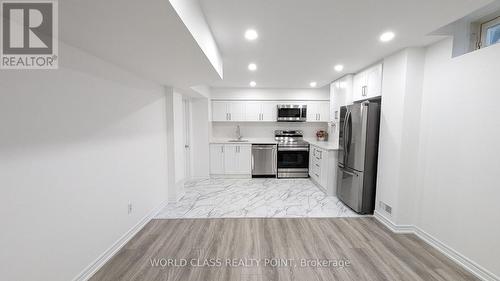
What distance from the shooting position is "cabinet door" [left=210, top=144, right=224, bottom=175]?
204 inches

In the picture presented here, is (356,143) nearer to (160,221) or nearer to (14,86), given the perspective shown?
(160,221)

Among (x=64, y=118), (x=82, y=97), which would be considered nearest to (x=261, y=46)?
(x=82, y=97)

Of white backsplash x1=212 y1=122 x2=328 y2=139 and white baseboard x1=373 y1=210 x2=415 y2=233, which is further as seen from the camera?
white backsplash x1=212 y1=122 x2=328 y2=139

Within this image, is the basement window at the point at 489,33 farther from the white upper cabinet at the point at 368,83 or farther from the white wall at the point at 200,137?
the white wall at the point at 200,137

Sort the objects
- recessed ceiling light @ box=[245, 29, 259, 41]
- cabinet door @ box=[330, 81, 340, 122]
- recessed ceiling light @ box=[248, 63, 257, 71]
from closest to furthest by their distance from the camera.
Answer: recessed ceiling light @ box=[245, 29, 259, 41] → recessed ceiling light @ box=[248, 63, 257, 71] → cabinet door @ box=[330, 81, 340, 122]

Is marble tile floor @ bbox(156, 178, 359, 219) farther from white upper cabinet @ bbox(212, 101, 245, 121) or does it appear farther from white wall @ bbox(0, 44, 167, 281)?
white upper cabinet @ bbox(212, 101, 245, 121)

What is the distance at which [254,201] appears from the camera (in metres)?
3.62

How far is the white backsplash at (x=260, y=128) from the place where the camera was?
5766 mm

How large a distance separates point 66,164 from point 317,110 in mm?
5291

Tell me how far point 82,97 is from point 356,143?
3.55 metres

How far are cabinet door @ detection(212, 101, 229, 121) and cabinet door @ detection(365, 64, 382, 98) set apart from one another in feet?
11.3

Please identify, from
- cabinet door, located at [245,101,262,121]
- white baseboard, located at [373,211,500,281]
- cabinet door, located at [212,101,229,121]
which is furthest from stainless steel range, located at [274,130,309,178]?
white baseboard, located at [373,211,500,281]

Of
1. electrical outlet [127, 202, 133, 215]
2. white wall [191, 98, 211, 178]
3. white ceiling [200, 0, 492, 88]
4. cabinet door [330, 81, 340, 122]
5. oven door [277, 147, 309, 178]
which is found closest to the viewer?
white ceiling [200, 0, 492, 88]

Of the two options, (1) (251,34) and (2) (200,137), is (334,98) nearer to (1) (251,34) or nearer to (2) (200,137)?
(1) (251,34)
